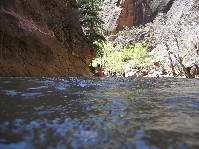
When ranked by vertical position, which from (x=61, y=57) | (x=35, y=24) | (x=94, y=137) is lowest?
(x=94, y=137)

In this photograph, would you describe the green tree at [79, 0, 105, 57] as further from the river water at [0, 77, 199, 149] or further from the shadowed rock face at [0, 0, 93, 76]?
the river water at [0, 77, 199, 149]

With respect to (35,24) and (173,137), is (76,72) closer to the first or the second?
(35,24)

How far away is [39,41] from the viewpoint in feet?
44.0

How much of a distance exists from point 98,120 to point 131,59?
49.4 metres

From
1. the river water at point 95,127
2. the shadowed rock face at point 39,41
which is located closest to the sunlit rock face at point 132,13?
the shadowed rock face at point 39,41

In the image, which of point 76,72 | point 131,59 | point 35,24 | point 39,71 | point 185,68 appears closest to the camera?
point 39,71

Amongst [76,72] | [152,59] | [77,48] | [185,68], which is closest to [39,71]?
[76,72]

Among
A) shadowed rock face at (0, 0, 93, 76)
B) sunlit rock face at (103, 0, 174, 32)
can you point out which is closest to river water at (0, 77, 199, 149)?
shadowed rock face at (0, 0, 93, 76)

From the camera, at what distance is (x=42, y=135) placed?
2672 millimetres

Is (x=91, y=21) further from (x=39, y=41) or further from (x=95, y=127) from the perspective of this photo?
(x=95, y=127)

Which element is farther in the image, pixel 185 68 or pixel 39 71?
pixel 185 68

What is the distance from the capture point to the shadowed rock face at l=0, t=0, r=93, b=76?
38.2ft

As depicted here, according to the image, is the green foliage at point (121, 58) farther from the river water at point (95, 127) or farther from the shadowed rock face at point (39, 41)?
the river water at point (95, 127)

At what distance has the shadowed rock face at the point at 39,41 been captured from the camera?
11.6 meters
